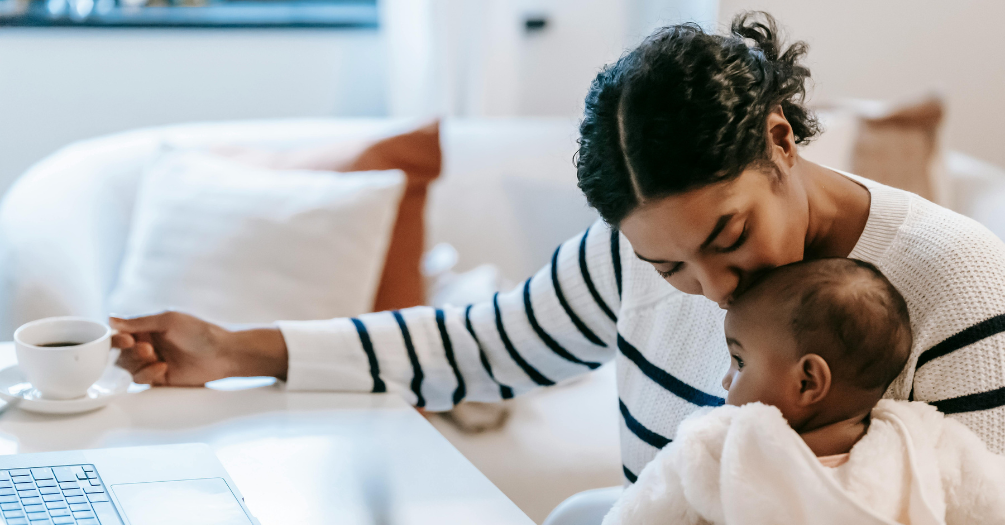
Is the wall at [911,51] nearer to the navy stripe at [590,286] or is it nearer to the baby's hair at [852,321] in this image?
the navy stripe at [590,286]

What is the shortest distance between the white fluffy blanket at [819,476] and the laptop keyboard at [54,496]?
436 mm

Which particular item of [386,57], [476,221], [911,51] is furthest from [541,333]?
[911,51]

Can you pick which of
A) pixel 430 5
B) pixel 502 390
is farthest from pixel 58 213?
pixel 430 5

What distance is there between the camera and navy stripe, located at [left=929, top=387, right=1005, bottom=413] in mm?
681

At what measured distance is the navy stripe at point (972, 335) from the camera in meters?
0.70

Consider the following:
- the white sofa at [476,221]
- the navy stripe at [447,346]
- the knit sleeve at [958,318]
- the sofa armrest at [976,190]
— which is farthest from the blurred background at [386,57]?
the knit sleeve at [958,318]

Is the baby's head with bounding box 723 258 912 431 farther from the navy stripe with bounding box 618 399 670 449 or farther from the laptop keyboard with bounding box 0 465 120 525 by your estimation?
the laptop keyboard with bounding box 0 465 120 525

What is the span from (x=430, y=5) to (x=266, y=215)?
0.94m

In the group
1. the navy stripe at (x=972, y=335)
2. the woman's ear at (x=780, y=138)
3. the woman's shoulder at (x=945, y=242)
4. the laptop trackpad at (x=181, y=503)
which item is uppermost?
the woman's ear at (x=780, y=138)

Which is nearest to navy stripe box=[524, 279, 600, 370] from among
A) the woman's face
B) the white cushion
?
the woman's face

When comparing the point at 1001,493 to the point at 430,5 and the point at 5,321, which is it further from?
the point at 430,5

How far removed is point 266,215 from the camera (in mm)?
1617

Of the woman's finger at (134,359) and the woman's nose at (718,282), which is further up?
the woman's nose at (718,282)

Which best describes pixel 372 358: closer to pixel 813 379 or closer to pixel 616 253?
pixel 616 253
